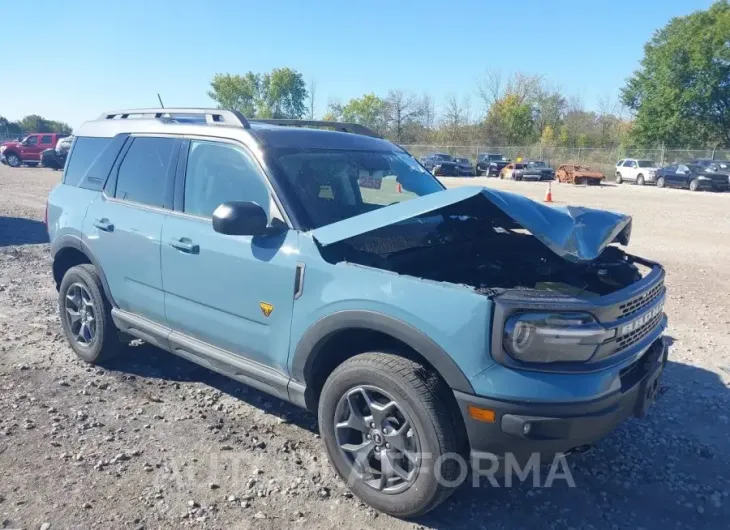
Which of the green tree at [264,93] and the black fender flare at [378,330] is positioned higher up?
the green tree at [264,93]

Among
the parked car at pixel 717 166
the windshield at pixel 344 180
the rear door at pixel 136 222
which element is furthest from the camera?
the parked car at pixel 717 166

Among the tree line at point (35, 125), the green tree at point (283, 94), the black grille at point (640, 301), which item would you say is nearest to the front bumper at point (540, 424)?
the black grille at point (640, 301)

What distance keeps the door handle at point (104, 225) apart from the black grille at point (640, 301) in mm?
3505

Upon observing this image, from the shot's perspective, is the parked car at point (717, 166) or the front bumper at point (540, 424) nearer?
the front bumper at point (540, 424)

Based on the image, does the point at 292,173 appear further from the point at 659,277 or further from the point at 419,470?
the point at 659,277

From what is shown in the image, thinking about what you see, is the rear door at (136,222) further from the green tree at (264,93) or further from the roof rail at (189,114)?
the green tree at (264,93)

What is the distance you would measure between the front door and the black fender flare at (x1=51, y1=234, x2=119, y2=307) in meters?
0.85

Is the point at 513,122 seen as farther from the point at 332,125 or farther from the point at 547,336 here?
the point at 547,336

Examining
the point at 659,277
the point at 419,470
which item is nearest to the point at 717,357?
the point at 659,277

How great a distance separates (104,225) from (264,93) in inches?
3944

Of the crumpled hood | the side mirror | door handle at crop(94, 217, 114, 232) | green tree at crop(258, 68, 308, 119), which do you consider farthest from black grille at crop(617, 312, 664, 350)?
green tree at crop(258, 68, 308, 119)

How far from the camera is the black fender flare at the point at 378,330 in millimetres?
2652

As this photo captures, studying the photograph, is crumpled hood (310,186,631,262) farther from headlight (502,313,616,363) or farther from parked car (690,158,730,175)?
parked car (690,158,730,175)

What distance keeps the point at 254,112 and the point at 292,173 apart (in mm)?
99637
